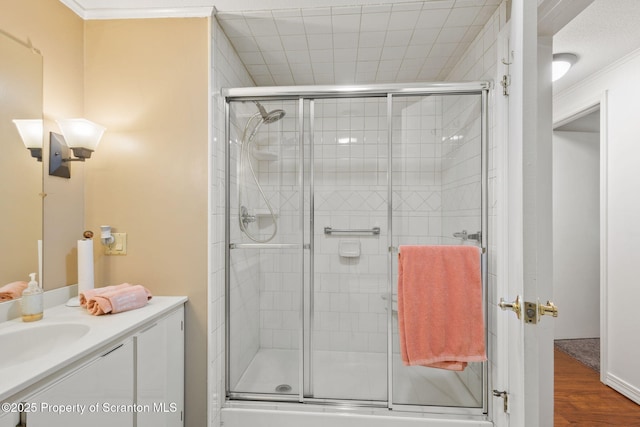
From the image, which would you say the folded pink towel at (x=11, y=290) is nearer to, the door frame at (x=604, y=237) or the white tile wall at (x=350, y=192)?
the white tile wall at (x=350, y=192)

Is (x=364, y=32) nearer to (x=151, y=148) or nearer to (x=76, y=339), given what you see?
(x=151, y=148)

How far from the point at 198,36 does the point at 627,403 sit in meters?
3.69

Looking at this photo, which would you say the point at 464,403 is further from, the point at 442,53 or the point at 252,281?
the point at 442,53

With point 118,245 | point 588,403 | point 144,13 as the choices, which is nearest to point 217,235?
point 118,245

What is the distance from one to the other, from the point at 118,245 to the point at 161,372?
720 millimetres

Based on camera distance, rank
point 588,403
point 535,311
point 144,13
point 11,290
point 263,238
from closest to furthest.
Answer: point 535,311, point 11,290, point 144,13, point 263,238, point 588,403

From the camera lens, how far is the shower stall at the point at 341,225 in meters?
1.81

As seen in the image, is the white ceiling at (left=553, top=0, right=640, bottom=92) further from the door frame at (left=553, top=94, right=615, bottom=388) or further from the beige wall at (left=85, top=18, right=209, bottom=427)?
the beige wall at (left=85, top=18, right=209, bottom=427)

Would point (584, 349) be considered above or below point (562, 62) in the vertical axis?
below

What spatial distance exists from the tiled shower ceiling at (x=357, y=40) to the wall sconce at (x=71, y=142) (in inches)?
36.8

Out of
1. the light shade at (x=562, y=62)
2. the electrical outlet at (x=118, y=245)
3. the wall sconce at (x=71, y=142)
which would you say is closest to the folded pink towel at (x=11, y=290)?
the electrical outlet at (x=118, y=245)

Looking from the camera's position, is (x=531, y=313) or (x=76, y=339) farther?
(x=76, y=339)

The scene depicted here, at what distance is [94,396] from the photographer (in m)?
1.04

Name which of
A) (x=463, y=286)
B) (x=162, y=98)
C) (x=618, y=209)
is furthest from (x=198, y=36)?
(x=618, y=209)
